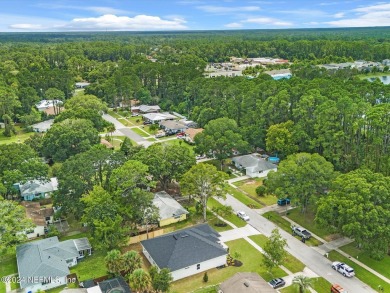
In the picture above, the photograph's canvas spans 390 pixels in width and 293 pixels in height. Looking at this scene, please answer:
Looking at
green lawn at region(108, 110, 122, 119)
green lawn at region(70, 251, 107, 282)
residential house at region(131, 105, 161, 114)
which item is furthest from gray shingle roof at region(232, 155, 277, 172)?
green lawn at region(108, 110, 122, 119)

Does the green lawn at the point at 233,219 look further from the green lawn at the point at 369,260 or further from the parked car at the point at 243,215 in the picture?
the green lawn at the point at 369,260

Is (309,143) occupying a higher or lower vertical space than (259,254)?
higher

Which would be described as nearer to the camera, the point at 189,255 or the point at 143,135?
the point at 189,255

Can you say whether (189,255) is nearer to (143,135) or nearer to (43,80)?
(143,135)

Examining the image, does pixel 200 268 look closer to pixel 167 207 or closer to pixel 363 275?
pixel 167 207

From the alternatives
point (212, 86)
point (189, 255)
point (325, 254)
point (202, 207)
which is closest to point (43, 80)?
point (212, 86)

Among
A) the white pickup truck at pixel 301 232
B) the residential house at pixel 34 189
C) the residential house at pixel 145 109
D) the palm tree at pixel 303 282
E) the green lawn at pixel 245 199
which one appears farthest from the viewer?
the residential house at pixel 145 109

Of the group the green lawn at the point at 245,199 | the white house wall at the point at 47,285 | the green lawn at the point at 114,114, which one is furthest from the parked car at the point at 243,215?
the green lawn at the point at 114,114
